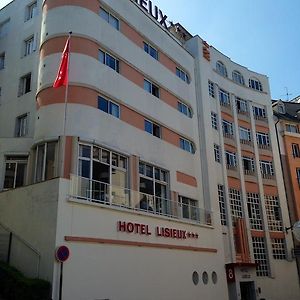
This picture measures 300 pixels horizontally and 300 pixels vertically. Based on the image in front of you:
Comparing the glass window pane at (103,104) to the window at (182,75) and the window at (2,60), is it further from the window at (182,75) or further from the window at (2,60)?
the window at (2,60)

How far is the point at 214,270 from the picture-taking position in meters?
25.1

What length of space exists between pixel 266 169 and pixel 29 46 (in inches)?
897

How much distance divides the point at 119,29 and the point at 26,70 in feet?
22.5

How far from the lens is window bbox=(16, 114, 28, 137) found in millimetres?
24172

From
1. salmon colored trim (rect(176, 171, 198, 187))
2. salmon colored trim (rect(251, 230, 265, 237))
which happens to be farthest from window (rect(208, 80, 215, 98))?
salmon colored trim (rect(251, 230, 265, 237))

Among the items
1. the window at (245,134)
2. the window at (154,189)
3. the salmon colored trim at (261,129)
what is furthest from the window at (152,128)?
the salmon colored trim at (261,129)

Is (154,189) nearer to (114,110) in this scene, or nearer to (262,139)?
(114,110)

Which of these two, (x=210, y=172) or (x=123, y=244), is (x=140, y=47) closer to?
(x=210, y=172)

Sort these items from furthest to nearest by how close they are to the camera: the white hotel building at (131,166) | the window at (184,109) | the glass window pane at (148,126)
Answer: the window at (184,109)
the glass window pane at (148,126)
the white hotel building at (131,166)

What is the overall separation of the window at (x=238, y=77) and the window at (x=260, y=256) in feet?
48.7

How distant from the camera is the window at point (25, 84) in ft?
84.2

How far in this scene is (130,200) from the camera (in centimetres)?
2009

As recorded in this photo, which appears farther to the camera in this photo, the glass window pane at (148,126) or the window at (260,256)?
the window at (260,256)

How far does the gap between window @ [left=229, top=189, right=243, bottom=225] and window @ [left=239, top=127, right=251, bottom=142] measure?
558 cm
